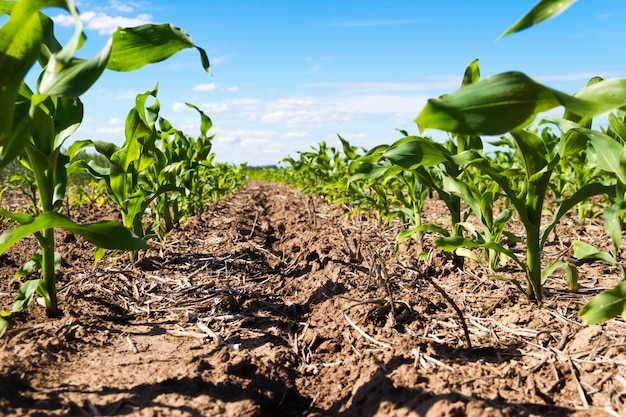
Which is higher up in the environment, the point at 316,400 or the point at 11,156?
the point at 11,156

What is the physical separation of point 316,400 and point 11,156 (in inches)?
47.9

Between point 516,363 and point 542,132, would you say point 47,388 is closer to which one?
point 516,363

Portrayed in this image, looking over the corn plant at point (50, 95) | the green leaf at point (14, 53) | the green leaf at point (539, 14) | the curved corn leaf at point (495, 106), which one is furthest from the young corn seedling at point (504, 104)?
the green leaf at point (14, 53)

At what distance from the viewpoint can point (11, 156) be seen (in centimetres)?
156

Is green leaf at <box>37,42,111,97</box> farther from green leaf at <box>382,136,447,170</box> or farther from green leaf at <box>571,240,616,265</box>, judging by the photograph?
green leaf at <box>571,240,616,265</box>

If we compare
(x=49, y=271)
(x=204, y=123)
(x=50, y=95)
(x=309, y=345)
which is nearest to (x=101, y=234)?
(x=50, y=95)

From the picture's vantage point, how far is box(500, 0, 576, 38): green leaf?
1249mm

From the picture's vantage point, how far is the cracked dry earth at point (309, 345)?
5.16 ft

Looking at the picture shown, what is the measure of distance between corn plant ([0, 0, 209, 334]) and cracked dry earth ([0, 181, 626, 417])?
0.38 m

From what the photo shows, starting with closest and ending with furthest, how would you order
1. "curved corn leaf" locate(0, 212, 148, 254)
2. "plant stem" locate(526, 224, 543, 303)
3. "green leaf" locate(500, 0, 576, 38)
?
"green leaf" locate(500, 0, 576, 38) < "curved corn leaf" locate(0, 212, 148, 254) < "plant stem" locate(526, 224, 543, 303)

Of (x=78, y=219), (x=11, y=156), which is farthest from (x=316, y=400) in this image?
(x=78, y=219)

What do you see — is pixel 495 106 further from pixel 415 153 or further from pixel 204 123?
pixel 204 123

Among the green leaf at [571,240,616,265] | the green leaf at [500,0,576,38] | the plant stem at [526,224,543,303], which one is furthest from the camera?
the plant stem at [526,224,543,303]

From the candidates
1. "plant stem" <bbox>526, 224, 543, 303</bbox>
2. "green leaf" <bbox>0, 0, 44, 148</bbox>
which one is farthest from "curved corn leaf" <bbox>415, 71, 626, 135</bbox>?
"green leaf" <bbox>0, 0, 44, 148</bbox>
